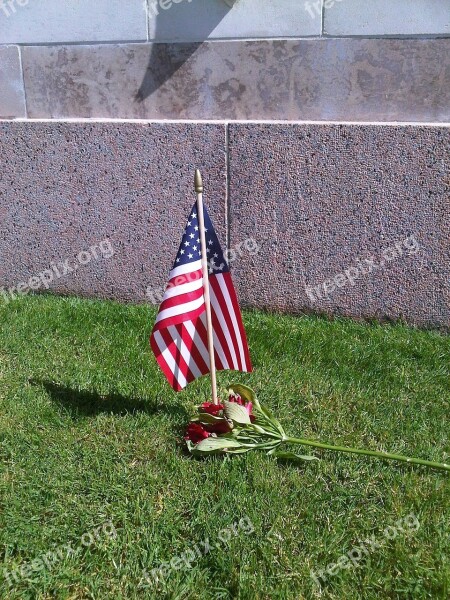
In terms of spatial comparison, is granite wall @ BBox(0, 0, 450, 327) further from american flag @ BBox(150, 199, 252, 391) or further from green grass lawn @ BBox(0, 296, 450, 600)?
american flag @ BBox(150, 199, 252, 391)

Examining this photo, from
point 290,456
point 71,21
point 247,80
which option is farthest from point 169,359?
point 71,21

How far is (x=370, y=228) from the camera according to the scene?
14.2 ft

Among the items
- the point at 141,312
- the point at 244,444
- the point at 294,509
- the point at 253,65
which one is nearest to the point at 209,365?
the point at 244,444

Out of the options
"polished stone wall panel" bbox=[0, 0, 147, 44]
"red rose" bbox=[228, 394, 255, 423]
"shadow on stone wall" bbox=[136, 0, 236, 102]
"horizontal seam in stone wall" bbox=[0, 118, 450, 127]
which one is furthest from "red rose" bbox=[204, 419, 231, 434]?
"polished stone wall panel" bbox=[0, 0, 147, 44]

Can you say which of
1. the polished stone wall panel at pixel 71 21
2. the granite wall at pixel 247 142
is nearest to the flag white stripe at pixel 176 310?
the granite wall at pixel 247 142

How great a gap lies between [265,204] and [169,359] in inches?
74.2

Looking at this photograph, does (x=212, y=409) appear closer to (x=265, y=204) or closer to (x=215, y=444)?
(x=215, y=444)

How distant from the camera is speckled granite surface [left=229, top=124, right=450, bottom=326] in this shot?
415cm

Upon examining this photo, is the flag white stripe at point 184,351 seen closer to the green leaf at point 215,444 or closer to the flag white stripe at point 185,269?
the flag white stripe at point 185,269

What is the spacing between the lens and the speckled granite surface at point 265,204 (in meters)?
4.20

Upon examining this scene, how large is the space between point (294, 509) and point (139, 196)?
114 inches

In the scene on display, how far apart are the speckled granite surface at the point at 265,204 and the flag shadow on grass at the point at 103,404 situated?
1580 millimetres

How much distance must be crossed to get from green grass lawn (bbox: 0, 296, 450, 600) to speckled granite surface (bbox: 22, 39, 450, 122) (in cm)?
177

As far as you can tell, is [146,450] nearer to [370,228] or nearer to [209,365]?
[209,365]
